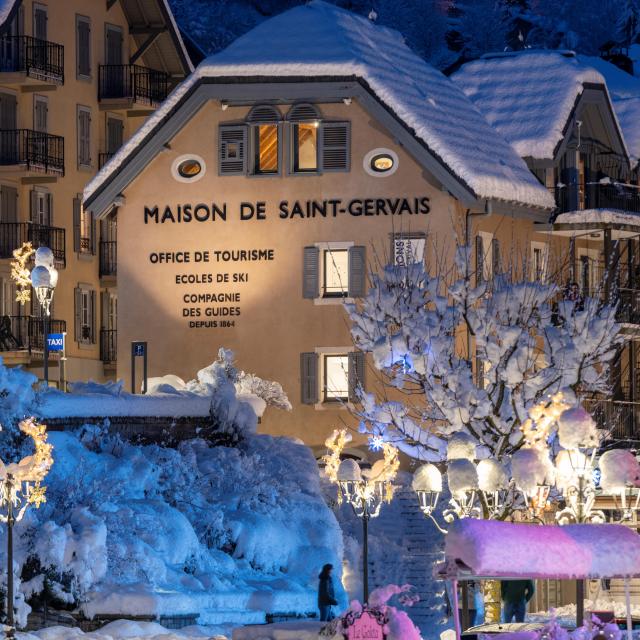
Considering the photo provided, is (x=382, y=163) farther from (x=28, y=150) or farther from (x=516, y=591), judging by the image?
(x=516, y=591)

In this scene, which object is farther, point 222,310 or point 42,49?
point 42,49

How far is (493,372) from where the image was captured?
42844 mm

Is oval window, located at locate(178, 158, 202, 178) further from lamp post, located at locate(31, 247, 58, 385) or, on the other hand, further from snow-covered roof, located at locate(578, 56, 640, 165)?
snow-covered roof, located at locate(578, 56, 640, 165)

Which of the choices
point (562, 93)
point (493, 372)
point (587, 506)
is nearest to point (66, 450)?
point (493, 372)

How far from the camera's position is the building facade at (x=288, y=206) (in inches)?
2103

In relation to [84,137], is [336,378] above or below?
below

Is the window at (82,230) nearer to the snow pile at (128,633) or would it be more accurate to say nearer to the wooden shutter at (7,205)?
the wooden shutter at (7,205)

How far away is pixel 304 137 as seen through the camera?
5472cm

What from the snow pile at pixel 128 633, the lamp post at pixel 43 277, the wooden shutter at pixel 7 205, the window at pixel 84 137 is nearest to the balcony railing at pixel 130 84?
the window at pixel 84 137

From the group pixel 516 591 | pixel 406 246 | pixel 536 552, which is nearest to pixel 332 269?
pixel 406 246

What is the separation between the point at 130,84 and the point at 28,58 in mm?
4814

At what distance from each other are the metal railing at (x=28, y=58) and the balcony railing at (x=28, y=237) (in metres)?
3.93

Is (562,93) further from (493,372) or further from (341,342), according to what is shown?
(493,372)

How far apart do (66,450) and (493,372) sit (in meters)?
8.15
